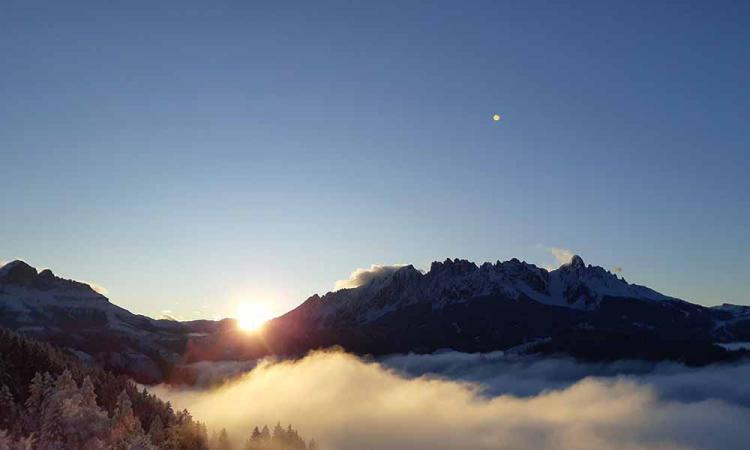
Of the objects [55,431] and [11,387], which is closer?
[55,431]

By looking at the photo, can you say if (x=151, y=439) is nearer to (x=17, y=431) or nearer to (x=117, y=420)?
(x=117, y=420)

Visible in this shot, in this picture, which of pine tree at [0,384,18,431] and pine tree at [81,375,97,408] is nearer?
pine tree at [0,384,18,431]

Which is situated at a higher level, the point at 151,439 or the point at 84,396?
the point at 84,396

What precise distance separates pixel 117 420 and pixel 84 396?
1197 cm

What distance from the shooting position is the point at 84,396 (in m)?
195

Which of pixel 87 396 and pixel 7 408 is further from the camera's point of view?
pixel 87 396

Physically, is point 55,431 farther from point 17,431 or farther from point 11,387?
point 11,387

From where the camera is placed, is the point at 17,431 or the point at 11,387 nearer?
the point at 17,431

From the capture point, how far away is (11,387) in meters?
194

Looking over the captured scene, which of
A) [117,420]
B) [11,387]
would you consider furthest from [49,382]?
[117,420]

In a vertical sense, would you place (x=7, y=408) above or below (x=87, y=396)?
below

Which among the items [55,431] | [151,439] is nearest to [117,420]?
[151,439]

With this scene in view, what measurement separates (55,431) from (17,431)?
8.85 meters

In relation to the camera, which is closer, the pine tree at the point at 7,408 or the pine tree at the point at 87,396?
the pine tree at the point at 7,408
